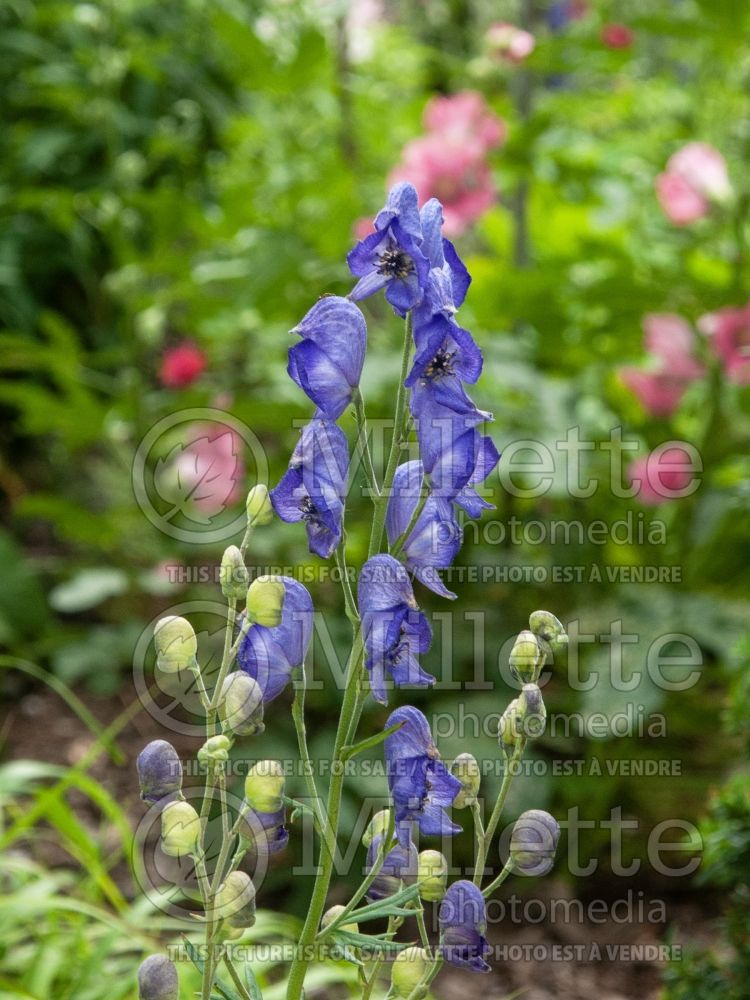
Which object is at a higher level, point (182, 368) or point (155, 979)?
point (182, 368)

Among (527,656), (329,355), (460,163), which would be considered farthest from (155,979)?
(460,163)

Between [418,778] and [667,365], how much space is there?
2064 mm

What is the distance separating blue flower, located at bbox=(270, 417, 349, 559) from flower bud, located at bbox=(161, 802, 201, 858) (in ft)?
0.82

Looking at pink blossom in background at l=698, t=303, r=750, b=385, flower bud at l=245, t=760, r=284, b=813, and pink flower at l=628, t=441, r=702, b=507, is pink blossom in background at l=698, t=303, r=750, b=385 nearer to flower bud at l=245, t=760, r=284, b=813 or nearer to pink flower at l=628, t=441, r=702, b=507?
pink flower at l=628, t=441, r=702, b=507

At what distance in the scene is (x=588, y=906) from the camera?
255 centimetres

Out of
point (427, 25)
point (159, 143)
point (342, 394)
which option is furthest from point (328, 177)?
point (427, 25)

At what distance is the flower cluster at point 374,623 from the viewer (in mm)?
965

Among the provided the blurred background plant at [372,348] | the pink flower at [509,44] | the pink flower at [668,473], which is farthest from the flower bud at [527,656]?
the pink flower at [509,44]

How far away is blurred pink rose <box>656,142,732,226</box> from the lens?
2.84m

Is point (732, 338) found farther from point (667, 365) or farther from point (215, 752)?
point (215, 752)

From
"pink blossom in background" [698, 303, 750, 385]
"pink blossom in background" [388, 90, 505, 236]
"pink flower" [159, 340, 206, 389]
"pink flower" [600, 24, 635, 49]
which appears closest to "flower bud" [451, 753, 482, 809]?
"pink blossom in background" [698, 303, 750, 385]

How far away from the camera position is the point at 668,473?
8.67ft

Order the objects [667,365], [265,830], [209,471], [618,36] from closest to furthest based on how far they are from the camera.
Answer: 1. [265,830]
2. [667,365]
3. [209,471]
4. [618,36]

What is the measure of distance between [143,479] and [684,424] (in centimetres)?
166
